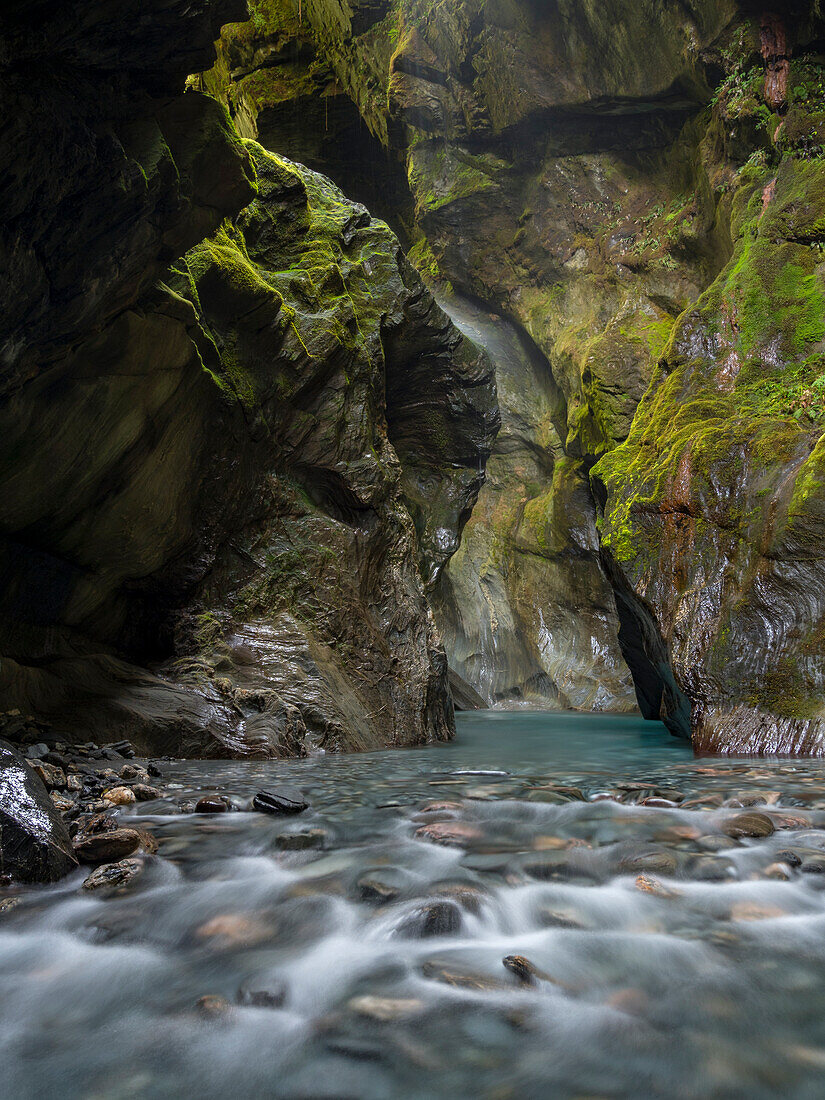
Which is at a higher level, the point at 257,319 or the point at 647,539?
the point at 257,319

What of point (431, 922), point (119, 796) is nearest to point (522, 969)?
point (431, 922)

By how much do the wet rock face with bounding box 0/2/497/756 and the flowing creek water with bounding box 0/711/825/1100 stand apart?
3.26m

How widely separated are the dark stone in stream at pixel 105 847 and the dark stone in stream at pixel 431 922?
4.24 ft

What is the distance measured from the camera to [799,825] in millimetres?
3346

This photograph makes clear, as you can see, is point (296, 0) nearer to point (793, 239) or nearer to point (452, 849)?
point (793, 239)

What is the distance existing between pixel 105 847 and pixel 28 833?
0.33 m

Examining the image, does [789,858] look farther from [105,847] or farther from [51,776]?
[51,776]

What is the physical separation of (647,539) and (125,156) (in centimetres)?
758

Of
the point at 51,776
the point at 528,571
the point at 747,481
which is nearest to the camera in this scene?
the point at 51,776

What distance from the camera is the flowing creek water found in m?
1.54

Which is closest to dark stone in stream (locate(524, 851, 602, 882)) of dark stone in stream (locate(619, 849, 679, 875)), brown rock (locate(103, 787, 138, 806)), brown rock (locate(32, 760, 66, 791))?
dark stone in stream (locate(619, 849, 679, 875))

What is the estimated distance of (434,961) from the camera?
6.61ft

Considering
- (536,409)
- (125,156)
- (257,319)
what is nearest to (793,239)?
(257,319)

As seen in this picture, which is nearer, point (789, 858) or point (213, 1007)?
point (213, 1007)
